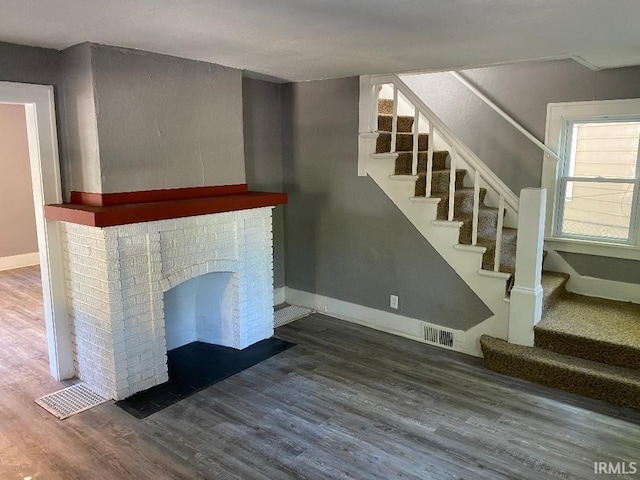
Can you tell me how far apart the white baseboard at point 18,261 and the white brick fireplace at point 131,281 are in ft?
13.7

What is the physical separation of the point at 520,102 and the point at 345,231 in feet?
6.37

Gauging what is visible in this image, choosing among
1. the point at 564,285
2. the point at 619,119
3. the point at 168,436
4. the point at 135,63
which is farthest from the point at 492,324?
the point at 135,63

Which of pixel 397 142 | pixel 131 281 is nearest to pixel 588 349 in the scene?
pixel 397 142

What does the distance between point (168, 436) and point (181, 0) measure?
2.28 m

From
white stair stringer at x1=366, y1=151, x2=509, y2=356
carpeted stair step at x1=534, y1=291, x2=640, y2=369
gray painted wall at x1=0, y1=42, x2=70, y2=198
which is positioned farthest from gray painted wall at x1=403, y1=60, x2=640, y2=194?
gray painted wall at x1=0, y1=42, x2=70, y2=198

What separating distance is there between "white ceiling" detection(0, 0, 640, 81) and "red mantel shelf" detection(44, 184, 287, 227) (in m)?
0.95

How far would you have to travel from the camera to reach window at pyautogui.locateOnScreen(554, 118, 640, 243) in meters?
3.77

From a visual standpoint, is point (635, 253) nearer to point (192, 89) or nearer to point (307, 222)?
point (307, 222)

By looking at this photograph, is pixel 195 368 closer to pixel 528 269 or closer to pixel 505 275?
pixel 505 275

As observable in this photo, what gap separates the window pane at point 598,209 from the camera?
383 cm

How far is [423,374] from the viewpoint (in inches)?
136

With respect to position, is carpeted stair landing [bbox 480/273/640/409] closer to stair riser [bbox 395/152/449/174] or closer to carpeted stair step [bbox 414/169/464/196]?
carpeted stair step [bbox 414/169/464/196]

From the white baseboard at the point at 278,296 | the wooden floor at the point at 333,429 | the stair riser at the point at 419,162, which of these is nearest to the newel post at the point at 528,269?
the wooden floor at the point at 333,429

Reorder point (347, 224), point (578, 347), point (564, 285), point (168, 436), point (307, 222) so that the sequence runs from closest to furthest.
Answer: point (168, 436) → point (578, 347) → point (564, 285) → point (347, 224) → point (307, 222)
